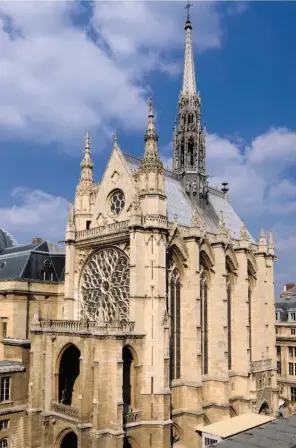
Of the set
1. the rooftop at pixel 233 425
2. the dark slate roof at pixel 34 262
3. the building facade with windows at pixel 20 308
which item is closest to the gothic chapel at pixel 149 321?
the building facade with windows at pixel 20 308

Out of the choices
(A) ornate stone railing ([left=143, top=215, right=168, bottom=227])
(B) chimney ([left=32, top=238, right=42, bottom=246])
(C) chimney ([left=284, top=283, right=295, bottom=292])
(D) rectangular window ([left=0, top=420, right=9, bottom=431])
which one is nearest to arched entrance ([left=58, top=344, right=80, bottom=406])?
(D) rectangular window ([left=0, top=420, right=9, bottom=431])

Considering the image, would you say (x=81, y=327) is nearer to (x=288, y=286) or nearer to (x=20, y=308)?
(x=20, y=308)

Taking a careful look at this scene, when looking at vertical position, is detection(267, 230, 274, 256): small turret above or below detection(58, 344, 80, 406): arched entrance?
above

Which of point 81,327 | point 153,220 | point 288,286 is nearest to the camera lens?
point 81,327

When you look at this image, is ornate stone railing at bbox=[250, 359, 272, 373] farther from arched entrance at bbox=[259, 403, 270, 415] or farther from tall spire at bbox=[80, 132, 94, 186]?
tall spire at bbox=[80, 132, 94, 186]

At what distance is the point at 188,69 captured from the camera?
49344mm

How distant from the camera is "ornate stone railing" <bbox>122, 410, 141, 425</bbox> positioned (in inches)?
1272

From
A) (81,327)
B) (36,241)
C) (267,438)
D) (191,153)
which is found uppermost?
(191,153)

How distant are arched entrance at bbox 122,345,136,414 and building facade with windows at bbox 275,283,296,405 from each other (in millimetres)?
27772

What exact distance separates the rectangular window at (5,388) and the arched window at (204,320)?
15098 mm

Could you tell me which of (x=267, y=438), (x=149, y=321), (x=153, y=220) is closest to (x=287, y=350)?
(x=149, y=321)

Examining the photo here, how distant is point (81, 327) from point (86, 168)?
630 inches

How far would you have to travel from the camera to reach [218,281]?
134 feet

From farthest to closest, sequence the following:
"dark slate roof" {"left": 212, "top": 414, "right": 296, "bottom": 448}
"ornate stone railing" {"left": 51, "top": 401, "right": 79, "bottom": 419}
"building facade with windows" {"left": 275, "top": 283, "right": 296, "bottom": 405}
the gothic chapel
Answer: "building facade with windows" {"left": 275, "top": 283, "right": 296, "bottom": 405}
"ornate stone railing" {"left": 51, "top": 401, "right": 79, "bottom": 419}
the gothic chapel
"dark slate roof" {"left": 212, "top": 414, "right": 296, "bottom": 448}
